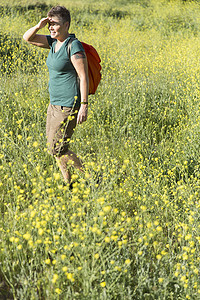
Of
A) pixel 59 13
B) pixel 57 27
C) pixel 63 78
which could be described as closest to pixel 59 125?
pixel 63 78

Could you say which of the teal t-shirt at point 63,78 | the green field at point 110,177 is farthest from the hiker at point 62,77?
the green field at point 110,177

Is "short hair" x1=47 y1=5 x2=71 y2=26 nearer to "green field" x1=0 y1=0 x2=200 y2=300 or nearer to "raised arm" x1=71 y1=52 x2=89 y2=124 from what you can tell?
"raised arm" x1=71 y1=52 x2=89 y2=124

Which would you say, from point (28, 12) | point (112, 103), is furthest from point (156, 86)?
point (28, 12)

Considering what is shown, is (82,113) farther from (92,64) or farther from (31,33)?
(31,33)

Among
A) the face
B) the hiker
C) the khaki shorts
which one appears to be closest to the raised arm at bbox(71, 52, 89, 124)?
the hiker

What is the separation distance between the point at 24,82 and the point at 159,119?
8.21ft

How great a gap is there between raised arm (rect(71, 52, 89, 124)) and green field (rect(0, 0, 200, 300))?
1.81ft

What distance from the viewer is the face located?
105 inches

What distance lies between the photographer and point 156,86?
5395 millimetres

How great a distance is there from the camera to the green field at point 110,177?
200 cm

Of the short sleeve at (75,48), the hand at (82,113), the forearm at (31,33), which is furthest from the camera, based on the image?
the forearm at (31,33)

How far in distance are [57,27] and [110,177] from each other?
1.54m

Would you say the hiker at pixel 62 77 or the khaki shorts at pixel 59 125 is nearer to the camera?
the hiker at pixel 62 77

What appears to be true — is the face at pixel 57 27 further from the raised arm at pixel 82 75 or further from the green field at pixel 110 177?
the green field at pixel 110 177
